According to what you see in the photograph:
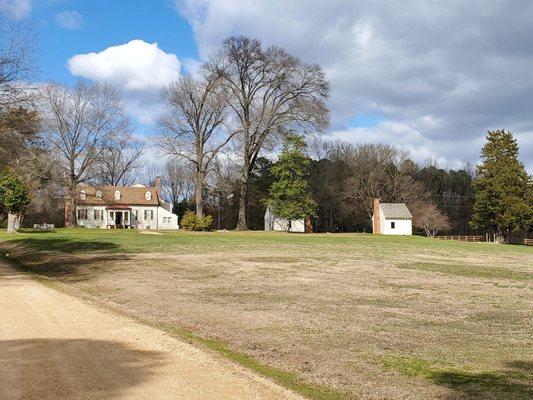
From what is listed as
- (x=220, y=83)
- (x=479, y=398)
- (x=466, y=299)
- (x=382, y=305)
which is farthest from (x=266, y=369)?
(x=220, y=83)

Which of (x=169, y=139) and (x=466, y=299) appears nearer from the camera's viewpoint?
(x=466, y=299)

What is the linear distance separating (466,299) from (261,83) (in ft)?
162

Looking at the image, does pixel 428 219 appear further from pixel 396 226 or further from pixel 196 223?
pixel 196 223

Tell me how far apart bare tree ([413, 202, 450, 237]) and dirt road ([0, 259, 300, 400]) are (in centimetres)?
7043

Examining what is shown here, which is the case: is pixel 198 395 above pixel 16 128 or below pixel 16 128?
below

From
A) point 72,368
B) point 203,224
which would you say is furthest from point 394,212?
point 72,368

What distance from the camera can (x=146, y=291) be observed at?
14.2m

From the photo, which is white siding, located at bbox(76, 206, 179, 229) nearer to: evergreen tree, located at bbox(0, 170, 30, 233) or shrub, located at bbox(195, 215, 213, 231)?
shrub, located at bbox(195, 215, 213, 231)

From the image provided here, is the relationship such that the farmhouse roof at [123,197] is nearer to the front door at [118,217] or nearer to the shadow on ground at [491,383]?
the front door at [118,217]

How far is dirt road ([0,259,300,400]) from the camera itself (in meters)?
5.66

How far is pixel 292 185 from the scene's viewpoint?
63.3m

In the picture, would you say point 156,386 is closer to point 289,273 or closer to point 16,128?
point 289,273

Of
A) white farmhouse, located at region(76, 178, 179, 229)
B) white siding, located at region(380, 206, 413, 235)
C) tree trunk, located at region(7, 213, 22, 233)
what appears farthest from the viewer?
white farmhouse, located at region(76, 178, 179, 229)

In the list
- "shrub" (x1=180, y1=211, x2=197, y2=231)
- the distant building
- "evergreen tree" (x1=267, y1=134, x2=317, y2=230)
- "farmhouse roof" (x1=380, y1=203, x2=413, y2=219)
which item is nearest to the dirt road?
"shrub" (x1=180, y1=211, x2=197, y2=231)
